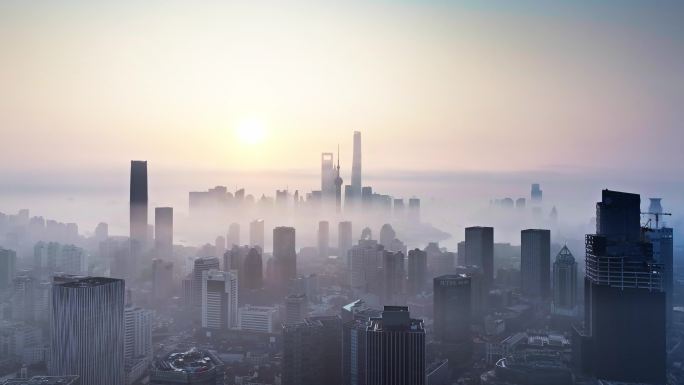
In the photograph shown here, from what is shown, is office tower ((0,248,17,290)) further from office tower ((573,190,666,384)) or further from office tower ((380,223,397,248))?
office tower ((573,190,666,384))

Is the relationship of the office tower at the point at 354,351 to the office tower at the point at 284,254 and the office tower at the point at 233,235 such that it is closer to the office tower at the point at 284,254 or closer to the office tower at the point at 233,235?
the office tower at the point at 284,254

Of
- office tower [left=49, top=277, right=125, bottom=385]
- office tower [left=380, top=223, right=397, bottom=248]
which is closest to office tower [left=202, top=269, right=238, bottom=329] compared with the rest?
office tower [left=49, top=277, right=125, bottom=385]

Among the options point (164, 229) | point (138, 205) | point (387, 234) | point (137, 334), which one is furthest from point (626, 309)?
point (138, 205)

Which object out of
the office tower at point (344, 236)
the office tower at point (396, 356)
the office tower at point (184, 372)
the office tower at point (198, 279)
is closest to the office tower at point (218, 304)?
the office tower at point (198, 279)

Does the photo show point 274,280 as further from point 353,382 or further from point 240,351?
point 353,382

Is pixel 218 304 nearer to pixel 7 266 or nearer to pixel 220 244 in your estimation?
pixel 7 266

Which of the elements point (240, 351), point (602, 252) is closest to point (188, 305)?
point (240, 351)
